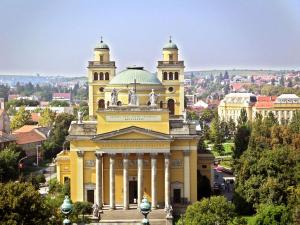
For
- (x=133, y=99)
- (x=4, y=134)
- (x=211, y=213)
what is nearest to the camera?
(x=211, y=213)

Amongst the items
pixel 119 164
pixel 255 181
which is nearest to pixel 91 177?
pixel 119 164

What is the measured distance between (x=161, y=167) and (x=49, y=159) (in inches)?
1720

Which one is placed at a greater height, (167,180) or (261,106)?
(261,106)

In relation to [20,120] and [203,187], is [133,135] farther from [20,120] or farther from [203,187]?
[20,120]

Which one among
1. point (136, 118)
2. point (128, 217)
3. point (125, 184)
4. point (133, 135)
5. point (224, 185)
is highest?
point (136, 118)

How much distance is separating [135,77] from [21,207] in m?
27.0

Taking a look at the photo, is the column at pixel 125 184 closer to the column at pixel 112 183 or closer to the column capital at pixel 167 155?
the column at pixel 112 183

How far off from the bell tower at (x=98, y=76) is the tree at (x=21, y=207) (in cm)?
3423

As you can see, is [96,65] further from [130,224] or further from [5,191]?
[5,191]

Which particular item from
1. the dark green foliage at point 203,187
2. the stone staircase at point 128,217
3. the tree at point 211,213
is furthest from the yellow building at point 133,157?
the tree at point 211,213

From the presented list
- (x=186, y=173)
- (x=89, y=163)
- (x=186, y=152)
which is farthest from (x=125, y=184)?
(x=186, y=152)

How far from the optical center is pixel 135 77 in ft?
211

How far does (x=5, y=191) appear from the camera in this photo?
40094 millimetres

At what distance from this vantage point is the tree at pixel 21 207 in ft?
127
